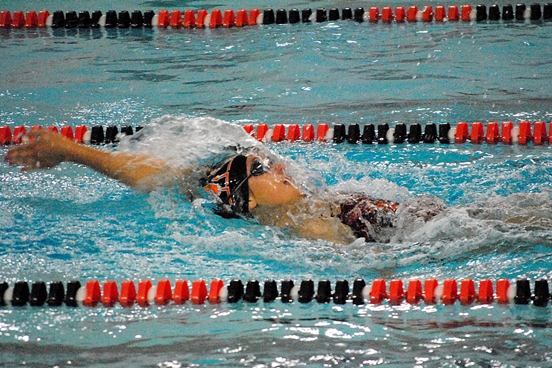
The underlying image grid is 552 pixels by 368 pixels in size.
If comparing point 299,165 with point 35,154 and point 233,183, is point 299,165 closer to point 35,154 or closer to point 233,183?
point 233,183

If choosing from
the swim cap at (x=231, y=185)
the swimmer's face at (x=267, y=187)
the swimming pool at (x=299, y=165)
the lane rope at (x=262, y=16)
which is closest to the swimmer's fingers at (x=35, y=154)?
the swimming pool at (x=299, y=165)

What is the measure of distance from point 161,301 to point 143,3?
18.5 ft

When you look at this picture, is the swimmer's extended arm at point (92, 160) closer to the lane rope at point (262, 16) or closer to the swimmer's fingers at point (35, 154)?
the swimmer's fingers at point (35, 154)

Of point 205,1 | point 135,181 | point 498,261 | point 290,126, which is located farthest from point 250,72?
point 498,261

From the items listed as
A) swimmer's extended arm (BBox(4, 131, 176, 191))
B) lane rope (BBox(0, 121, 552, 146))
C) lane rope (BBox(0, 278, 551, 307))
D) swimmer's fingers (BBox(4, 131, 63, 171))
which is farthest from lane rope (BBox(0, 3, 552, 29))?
lane rope (BBox(0, 278, 551, 307))

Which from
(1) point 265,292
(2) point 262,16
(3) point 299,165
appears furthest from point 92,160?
(2) point 262,16

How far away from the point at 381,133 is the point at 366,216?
1535mm

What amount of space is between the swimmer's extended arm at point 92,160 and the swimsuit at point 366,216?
83cm

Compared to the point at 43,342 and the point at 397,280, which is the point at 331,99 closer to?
the point at 397,280

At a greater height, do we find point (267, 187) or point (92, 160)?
point (92, 160)

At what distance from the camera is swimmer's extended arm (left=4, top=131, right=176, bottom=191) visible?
3.68 m

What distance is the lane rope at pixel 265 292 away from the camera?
127 inches

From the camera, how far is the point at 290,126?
5262 mm

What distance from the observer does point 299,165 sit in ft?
14.8
